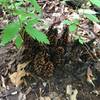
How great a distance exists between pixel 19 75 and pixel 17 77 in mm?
25

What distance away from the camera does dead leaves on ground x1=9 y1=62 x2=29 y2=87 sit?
8.04 feet

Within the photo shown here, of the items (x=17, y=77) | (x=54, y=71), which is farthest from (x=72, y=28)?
(x=17, y=77)

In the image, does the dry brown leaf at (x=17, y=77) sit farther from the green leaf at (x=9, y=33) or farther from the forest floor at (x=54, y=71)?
the green leaf at (x=9, y=33)

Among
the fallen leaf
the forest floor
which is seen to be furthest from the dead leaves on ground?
the fallen leaf

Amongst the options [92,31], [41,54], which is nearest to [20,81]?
[41,54]

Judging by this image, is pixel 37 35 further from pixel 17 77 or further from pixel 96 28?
pixel 96 28

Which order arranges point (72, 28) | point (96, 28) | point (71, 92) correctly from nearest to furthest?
point (72, 28)
point (71, 92)
point (96, 28)

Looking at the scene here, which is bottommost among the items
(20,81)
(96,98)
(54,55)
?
(96,98)

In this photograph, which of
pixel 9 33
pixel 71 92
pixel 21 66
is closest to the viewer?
pixel 9 33

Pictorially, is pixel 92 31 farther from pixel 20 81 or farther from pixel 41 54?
pixel 20 81

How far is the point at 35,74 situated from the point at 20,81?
0.15 metres

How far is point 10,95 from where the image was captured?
7.82 feet

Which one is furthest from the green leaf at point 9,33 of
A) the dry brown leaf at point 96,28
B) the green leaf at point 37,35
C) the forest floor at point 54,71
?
the dry brown leaf at point 96,28

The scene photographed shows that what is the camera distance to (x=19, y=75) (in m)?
2.47
